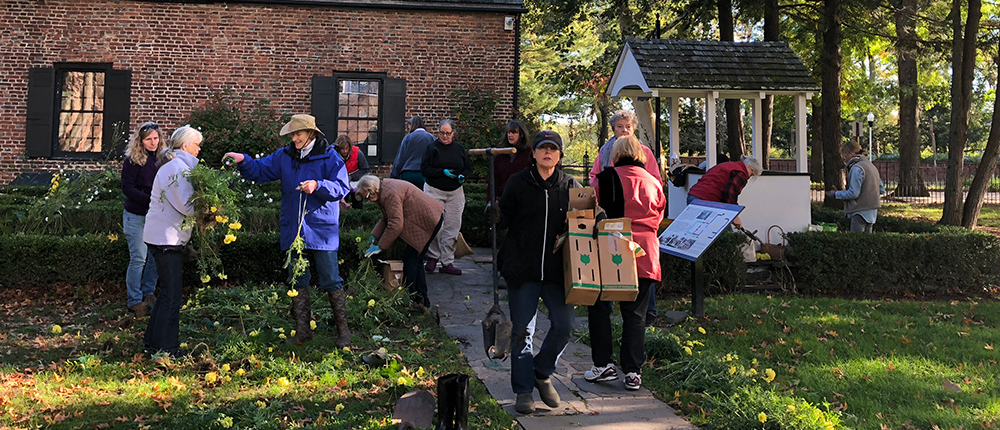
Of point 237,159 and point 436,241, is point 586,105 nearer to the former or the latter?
point 436,241

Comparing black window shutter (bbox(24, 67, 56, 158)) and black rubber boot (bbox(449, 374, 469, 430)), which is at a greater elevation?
black window shutter (bbox(24, 67, 56, 158))

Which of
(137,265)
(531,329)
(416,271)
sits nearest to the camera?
(531,329)

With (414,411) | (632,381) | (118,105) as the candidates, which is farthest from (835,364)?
(118,105)

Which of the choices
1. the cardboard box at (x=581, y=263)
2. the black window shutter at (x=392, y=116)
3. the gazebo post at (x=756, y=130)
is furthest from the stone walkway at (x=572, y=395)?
the black window shutter at (x=392, y=116)

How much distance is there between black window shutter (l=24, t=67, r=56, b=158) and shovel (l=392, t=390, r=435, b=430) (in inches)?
506

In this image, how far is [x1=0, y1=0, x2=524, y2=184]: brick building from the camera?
1388 centimetres

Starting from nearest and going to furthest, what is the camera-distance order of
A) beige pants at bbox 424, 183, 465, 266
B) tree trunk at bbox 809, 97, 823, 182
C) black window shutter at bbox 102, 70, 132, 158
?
beige pants at bbox 424, 183, 465, 266 → black window shutter at bbox 102, 70, 132, 158 → tree trunk at bbox 809, 97, 823, 182

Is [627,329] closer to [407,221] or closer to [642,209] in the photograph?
[642,209]

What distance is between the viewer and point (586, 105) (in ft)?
140

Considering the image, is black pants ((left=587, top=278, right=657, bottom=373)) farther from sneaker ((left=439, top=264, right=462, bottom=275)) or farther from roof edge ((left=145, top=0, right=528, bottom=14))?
roof edge ((left=145, top=0, right=528, bottom=14))

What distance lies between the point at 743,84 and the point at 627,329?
284 inches

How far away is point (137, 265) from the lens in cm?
686

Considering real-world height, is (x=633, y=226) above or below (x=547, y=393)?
above

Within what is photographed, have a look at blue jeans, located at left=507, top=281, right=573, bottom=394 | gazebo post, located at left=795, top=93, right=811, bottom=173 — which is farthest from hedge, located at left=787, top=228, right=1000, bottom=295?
blue jeans, located at left=507, top=281, right=573, bottom=394
